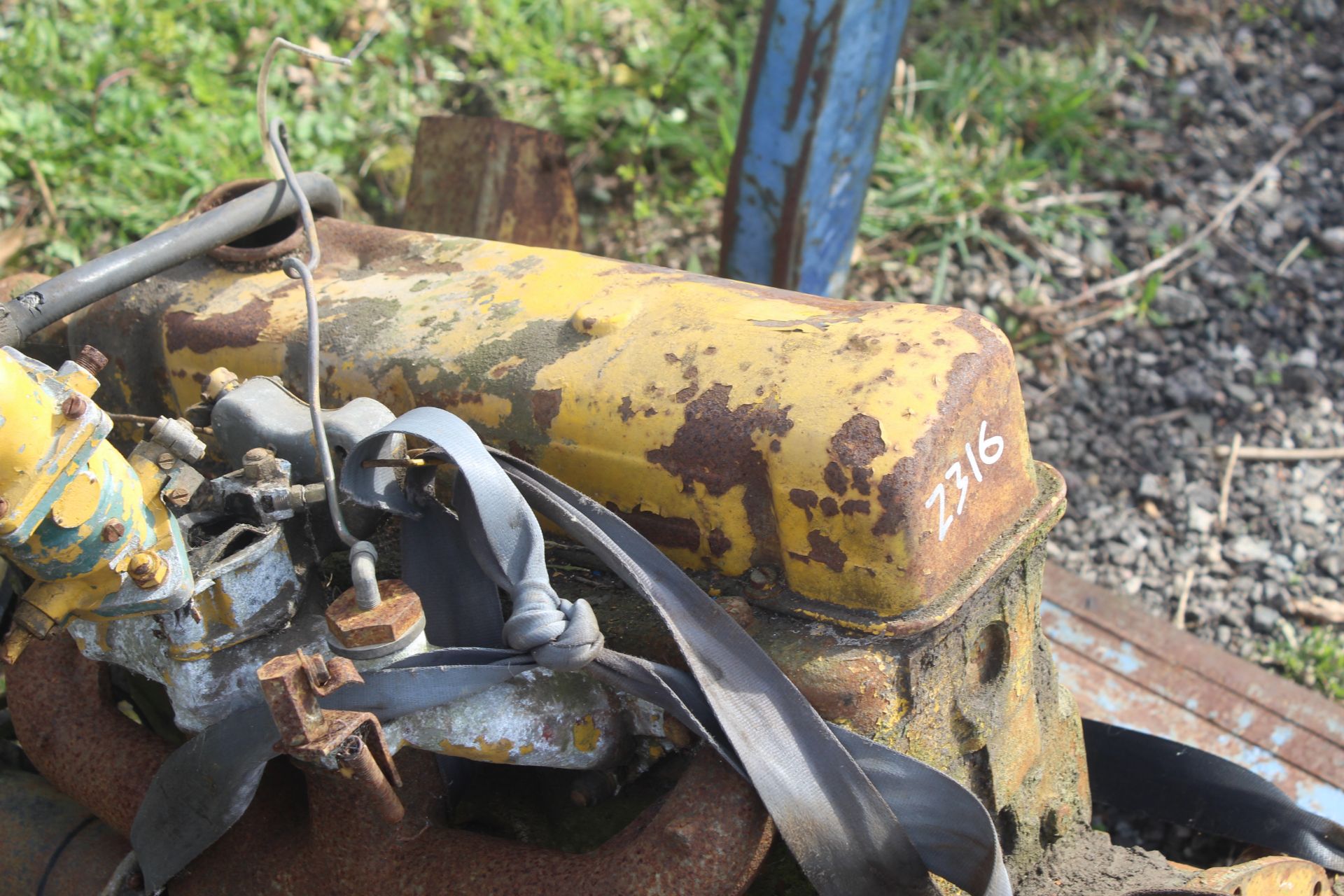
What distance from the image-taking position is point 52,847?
1.67 meters

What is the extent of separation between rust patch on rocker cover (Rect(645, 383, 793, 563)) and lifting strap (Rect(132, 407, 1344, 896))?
0.12 meters

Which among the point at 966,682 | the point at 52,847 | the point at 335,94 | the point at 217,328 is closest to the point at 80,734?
the point at 52,847

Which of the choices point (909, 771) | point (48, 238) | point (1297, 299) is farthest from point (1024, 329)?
point (48, 238)

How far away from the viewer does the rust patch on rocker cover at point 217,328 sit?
1728mm

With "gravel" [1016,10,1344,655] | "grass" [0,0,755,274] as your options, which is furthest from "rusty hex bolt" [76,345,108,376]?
"gravel" [1016,10,1344,655]

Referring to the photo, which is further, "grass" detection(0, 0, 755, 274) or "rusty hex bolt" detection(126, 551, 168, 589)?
"grass" detection(0, 0, 755, 274)

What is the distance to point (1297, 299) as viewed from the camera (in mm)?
3404

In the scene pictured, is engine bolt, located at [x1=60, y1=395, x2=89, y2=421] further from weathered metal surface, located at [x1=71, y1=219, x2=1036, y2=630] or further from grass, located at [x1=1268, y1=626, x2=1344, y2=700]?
grass, located at [x1=1268, y1=626, x2=1344, y2=700]

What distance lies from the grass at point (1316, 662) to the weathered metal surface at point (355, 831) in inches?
68.0

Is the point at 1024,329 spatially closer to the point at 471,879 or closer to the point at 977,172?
the point at 977,172

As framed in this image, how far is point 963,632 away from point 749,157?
1.70m


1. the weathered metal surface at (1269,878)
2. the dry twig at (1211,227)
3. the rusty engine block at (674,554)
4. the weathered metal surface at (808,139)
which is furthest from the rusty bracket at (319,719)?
the dry twig at (1211,227)

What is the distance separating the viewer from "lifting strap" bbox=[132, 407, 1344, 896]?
50.8 inches

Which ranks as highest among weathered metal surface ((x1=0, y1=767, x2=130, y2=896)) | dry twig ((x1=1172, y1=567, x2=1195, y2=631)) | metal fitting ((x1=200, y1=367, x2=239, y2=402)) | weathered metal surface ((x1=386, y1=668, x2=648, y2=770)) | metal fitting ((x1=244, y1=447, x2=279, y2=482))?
metal fitting ((x1=200, y1=367, x2=239, y2=402))
